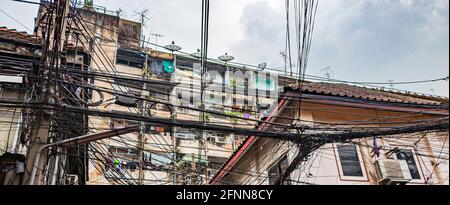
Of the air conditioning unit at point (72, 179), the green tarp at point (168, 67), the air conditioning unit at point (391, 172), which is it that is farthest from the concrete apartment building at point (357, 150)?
the green tarp at point (168, 67)

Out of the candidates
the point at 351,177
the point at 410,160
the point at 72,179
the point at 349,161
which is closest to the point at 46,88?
the point at 72,179

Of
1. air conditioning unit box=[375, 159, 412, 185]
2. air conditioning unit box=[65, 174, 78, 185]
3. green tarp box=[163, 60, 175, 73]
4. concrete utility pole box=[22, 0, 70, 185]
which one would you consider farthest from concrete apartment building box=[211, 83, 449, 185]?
green tarp box=[163, 60, 175, 73]

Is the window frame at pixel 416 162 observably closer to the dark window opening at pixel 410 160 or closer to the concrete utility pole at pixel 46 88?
the dark window opening at pixel 410 160

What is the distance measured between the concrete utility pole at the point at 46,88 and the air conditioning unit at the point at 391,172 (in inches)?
258

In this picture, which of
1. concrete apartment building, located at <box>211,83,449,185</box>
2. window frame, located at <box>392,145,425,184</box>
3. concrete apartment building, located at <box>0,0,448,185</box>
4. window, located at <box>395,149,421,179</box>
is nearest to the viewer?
concrete apartment building, located at <box>0,0,448,185</box>

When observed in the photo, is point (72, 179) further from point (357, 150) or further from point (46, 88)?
point (357, 150)

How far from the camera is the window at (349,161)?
296 inches

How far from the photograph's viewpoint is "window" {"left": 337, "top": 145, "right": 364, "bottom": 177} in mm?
7523

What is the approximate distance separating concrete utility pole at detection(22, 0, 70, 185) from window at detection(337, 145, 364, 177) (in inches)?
241

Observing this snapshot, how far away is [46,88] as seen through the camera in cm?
469

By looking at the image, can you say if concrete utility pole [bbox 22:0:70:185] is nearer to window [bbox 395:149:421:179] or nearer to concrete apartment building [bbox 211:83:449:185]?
concrete apartment building [bbox 211:83:449:185]
